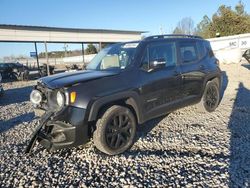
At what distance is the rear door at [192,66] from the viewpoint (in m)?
5.89

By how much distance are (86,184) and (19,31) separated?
21767 millimetres

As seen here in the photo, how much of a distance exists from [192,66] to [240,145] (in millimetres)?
2218

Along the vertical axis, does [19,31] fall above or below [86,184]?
above

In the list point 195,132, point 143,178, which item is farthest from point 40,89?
point 195,132

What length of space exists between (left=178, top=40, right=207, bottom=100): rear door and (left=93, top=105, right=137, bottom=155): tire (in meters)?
1.80

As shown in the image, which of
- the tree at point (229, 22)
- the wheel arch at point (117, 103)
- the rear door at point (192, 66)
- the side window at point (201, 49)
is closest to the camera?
the wheel arch at point (117, 103)

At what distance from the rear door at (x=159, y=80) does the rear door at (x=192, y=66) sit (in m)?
0.25

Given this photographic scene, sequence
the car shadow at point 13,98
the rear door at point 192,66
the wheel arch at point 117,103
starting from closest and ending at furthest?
the wheel arch at point 117,103, the rear door at point 192,66, the car shadow at point 13,98

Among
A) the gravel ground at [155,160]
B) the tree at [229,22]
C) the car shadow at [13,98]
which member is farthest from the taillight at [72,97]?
the tree at [229,22]

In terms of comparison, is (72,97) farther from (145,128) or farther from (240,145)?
(240,145)

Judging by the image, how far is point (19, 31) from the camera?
73.6 ft

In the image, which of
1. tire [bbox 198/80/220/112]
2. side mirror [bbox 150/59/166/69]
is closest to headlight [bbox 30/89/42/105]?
side mirror [bbox 150/59/166/69]

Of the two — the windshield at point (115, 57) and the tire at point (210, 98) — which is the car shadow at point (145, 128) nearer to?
the tire at point (210, 98)

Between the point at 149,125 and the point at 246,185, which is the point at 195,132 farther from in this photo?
the point at 246,185
